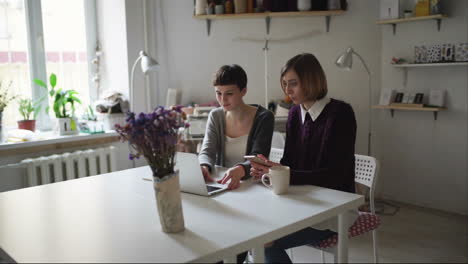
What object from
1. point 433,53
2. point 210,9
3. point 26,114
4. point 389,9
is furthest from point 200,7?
point 433,53

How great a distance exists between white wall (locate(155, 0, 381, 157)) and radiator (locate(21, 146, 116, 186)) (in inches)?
39.8

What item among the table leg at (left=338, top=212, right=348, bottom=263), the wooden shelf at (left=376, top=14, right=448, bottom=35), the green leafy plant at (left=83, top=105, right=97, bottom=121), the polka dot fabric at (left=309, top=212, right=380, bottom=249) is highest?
the wooden shelf at (left=376, top=14, right=448, bottom=35)

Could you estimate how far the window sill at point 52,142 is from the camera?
9.90ft

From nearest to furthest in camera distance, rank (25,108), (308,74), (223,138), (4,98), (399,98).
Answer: (308,74) → (223,138) → (4,98) → (25,108) → (399,98)

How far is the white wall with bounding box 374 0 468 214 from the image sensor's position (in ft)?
11.3

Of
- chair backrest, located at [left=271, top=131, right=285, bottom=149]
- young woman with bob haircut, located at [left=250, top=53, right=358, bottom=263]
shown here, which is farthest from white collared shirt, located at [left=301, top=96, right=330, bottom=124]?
chair backrest, located at [left=271, top=131, right=285, bottom=149]

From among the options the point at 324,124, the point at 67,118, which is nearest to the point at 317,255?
the point at 324,124

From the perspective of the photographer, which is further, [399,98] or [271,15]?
[271,15]

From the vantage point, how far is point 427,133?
12.0 feet

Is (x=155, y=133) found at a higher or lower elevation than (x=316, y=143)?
higher

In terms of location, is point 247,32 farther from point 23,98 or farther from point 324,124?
point 324,124

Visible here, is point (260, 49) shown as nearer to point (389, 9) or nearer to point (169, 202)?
point (389, 9)

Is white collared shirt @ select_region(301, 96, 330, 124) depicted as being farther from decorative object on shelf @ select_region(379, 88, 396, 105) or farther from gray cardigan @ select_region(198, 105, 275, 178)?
decorative object on shelf @ select_region(379, 88, 396, 105)

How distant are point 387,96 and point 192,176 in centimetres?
256
